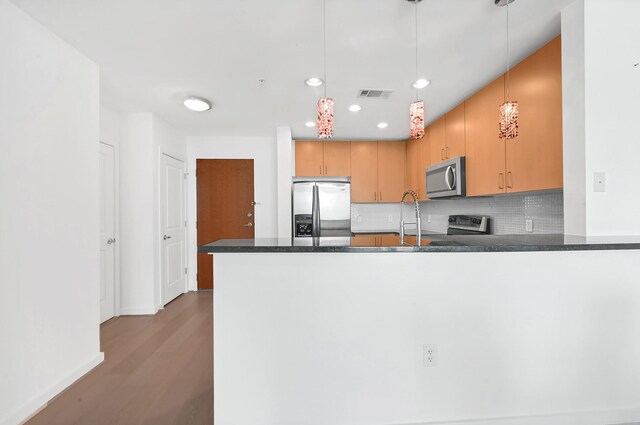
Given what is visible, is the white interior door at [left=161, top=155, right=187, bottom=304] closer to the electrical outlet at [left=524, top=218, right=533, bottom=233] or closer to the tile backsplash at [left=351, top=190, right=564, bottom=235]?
the tile backsplash at [left=351, top=190, right=564, bottom=235]

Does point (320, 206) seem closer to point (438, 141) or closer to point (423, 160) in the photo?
point (423, 160)

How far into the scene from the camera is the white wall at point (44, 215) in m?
1.76

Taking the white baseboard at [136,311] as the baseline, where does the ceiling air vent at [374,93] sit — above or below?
above

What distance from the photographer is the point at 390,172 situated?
16.0 ft

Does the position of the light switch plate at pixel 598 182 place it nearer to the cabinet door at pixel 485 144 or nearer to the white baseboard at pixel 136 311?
the cabinet door at pixel 485 144

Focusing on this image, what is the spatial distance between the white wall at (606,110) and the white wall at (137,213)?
384 cm

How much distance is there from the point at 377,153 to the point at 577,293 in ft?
11.3

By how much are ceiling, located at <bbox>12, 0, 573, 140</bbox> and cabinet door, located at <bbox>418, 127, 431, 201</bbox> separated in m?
0.81

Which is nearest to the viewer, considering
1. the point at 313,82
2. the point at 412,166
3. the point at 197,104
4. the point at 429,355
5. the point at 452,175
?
the point at 429,355

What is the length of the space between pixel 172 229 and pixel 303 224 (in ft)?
5.61

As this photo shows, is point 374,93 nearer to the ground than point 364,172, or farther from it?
farther from it

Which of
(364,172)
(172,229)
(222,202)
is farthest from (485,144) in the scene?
(172,229)

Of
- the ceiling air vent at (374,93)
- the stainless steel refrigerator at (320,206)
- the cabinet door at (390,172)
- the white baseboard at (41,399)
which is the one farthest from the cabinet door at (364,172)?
the white baseboard at (41,399)

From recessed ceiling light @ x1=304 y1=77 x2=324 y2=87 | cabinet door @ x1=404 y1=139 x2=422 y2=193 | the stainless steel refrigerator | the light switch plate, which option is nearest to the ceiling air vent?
recessed ceiling light @ x1=304 y1=77 x2=324 y2=87
